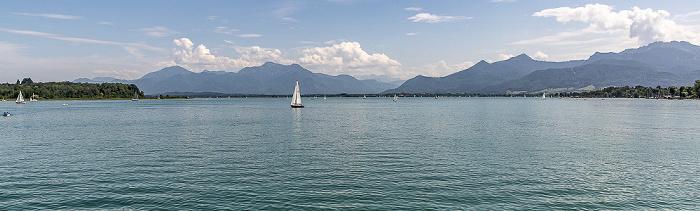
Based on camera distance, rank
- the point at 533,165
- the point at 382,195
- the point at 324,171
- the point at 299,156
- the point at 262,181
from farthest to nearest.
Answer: the point at 299,156 → the point at 533,165 → the point at 324,171 → the point at 262,181 → the point at 382,195

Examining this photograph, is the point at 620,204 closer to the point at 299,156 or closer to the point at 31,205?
the point at 299,156

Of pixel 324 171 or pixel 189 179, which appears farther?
pixel 324 171

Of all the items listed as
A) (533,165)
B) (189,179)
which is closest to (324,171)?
(189,179)

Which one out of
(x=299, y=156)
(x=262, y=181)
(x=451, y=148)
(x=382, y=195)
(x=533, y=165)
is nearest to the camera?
(x=382, y=195)

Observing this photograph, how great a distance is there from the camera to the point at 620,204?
30688 mm

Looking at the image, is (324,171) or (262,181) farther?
(324,171)

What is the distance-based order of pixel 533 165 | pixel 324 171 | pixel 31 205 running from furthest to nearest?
pixel 533 165
pixel 324 171
pixel 31 205

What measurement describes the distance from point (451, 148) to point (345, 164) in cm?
1996

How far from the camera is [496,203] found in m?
30.6

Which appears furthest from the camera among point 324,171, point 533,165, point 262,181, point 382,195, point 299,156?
point 299,156

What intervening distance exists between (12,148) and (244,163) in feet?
130

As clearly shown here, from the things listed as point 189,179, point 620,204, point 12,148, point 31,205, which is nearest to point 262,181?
point 189,179

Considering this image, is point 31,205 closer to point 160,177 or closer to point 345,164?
point 160,177

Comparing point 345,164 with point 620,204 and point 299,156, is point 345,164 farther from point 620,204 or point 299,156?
point 620,204
